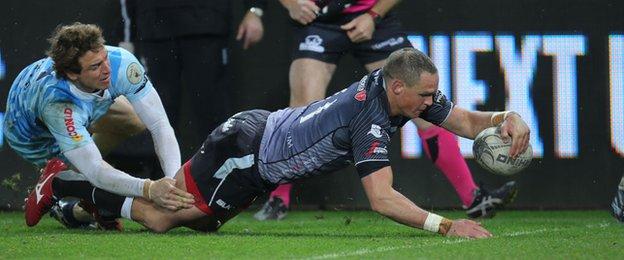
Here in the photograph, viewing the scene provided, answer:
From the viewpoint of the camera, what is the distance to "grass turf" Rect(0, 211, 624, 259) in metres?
7.05

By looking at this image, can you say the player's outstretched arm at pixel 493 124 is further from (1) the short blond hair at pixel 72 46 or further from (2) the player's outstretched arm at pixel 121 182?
(1) the short blond hair at pixel 72 46

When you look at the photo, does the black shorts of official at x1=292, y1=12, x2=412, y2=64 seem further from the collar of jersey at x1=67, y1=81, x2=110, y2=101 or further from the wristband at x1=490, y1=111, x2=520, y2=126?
the wristband at x1=490, y1=111, x2=520, y2=126

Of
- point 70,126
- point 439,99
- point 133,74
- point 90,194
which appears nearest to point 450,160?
point 439,99

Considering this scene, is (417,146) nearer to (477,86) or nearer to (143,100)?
(477,86)

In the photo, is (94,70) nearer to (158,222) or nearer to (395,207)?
(158,222)

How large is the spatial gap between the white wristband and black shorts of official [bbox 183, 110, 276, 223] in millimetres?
1103

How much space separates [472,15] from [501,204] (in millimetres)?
1502

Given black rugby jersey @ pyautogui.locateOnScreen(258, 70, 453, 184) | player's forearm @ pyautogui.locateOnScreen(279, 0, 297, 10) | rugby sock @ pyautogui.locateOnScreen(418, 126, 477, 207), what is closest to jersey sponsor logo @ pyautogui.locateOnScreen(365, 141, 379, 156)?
black rugby jersey @ pyautogui.locateOnScreen(258, 70, 453, 184)

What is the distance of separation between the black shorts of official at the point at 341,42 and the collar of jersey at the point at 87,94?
1.76 meters

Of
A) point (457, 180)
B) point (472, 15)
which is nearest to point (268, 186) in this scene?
point (457, 180)

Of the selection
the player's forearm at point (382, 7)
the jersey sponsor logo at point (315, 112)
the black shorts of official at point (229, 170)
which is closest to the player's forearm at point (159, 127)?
the black shorts of official at point (229, 170)

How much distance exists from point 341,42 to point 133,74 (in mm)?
1818

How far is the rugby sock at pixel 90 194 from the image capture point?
328 inches

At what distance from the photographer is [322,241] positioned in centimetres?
777
